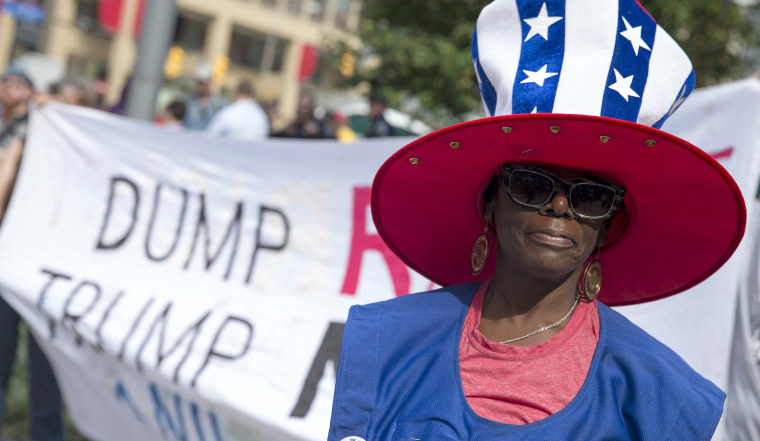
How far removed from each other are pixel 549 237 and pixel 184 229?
281 centimetres

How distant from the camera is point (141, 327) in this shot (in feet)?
13.1

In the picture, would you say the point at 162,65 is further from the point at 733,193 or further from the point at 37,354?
the point at 733,193

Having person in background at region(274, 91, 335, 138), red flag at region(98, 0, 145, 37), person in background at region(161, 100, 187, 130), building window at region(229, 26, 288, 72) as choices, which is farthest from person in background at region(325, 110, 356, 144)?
building window at region(229, 26, 288, 72)

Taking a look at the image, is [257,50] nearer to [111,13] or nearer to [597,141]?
[111,13]

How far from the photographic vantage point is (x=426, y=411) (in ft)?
5.93

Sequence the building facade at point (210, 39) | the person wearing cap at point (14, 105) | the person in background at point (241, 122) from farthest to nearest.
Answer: the building facade at point (210, 39) → the person in background at point (241, 122) → the person wearing cap at point (14, 105)

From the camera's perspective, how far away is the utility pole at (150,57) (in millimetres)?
5625

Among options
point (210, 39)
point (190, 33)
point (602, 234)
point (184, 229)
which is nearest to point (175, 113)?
point (184, 229)

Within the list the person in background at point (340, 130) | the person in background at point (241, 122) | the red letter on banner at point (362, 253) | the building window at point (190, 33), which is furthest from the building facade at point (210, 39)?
the red letter on banner at point (362, 253)

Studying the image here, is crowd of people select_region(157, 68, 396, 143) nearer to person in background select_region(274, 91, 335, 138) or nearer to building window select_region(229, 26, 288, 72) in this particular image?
person in background select_region(274, 91, 335, 138)

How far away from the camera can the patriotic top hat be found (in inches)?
71.2

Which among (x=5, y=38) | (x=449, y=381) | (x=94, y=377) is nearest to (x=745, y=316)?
(x=449, y=381)

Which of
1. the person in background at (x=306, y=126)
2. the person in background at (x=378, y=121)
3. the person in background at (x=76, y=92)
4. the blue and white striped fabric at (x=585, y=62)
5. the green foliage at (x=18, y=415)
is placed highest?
the blue and white striped fabric at (x=585, y=62)

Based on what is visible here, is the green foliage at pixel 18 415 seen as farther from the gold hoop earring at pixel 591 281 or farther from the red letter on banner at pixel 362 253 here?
the gold hoop earring at pixel 591 281
